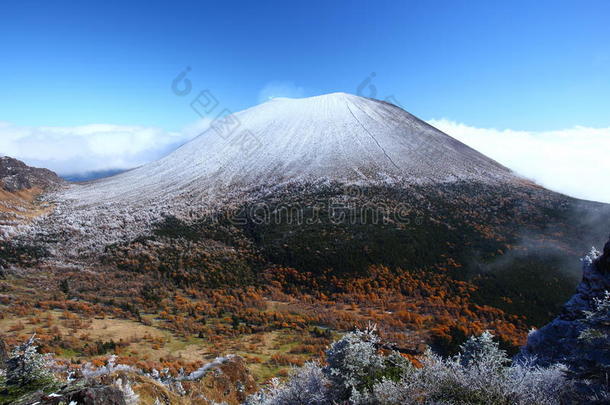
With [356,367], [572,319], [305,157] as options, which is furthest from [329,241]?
[305,157]

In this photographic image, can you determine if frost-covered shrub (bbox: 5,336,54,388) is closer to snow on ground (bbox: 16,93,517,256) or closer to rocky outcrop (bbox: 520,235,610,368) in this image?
rocky outcrop (bbox: 520,235,610,368)

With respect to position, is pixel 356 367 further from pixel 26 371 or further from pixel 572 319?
pixel 572 319

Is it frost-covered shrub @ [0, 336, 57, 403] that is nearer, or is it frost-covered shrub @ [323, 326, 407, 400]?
frost-covered shrub @ [0, 336, 57, 403]

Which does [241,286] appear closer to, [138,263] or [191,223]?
[138,263]

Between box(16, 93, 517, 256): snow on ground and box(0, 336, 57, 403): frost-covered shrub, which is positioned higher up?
box(16, 93, 517, 256): snow on ground

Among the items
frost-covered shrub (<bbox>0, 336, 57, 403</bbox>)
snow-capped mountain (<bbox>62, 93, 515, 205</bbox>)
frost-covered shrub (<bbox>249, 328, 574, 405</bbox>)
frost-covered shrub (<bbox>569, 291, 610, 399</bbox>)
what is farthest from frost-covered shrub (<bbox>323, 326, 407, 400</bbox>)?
snow-capped mountain (<bbox>62, 93, 515, 205</bbox>)

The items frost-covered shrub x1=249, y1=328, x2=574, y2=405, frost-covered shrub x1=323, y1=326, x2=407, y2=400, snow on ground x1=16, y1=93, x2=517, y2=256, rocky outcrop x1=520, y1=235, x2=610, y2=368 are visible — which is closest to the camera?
frost-covered shrub x1=249, y1=328, x2=574, y2=405

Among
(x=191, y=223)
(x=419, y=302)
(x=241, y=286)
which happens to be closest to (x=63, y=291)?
(x=241, y=286)

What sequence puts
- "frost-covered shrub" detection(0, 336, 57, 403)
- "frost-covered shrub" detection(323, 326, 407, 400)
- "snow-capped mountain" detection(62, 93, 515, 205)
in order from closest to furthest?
"frost-covered shrub" detection(0, 336, 57, 403) < "frost-covered shrub" detection(323, 326, 407, 400) < "snow-capped mountain" detection(62, 93, 515, 205)
